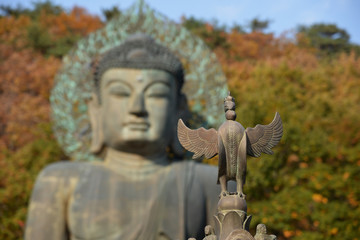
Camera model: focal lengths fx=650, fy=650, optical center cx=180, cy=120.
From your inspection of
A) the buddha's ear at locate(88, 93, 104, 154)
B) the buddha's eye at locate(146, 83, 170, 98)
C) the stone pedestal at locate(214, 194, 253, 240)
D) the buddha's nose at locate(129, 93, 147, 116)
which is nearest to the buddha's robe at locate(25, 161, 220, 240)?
the buddha's ear at locate(88, 93, 104, 154)

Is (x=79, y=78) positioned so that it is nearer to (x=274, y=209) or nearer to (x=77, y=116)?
(x=77, y=116)

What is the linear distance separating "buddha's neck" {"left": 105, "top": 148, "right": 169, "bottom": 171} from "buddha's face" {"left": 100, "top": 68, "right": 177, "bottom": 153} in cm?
10

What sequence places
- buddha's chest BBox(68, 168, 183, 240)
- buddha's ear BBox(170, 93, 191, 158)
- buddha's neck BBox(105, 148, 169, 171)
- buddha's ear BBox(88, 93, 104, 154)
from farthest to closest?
buddha's ear BBox(88, 93, 104, 154), buddha's ear BBox(170, 93, 191, 158), buddha's neck BBox(105, 148, 169, 171), buddha's chest BBox(68, 168, 183, 240)

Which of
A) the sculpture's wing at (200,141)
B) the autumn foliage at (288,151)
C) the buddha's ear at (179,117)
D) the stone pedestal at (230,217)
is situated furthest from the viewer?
the autumn foliage at (288,151)

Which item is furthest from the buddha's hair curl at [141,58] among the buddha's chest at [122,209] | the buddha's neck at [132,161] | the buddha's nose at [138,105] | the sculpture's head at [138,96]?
the buddha's chest at [122,209]

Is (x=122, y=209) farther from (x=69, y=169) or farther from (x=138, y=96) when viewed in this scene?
(x=138, y=96)

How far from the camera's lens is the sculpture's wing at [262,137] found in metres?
3.96

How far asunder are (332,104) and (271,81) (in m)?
3.05

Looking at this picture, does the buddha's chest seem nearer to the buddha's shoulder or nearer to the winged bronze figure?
the buddha's shoulder

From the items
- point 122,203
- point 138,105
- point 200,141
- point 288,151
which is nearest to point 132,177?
point 122,203

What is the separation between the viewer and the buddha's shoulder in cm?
896

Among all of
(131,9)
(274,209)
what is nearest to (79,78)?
(131,9)

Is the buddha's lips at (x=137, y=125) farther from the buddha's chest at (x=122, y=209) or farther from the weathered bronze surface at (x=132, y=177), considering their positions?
Result: the buddha's chest at (x=122, y=209)

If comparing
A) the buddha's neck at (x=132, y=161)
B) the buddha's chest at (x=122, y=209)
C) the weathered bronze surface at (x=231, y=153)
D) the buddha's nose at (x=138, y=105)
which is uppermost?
the buddha's nose at (x=138, y=105)
